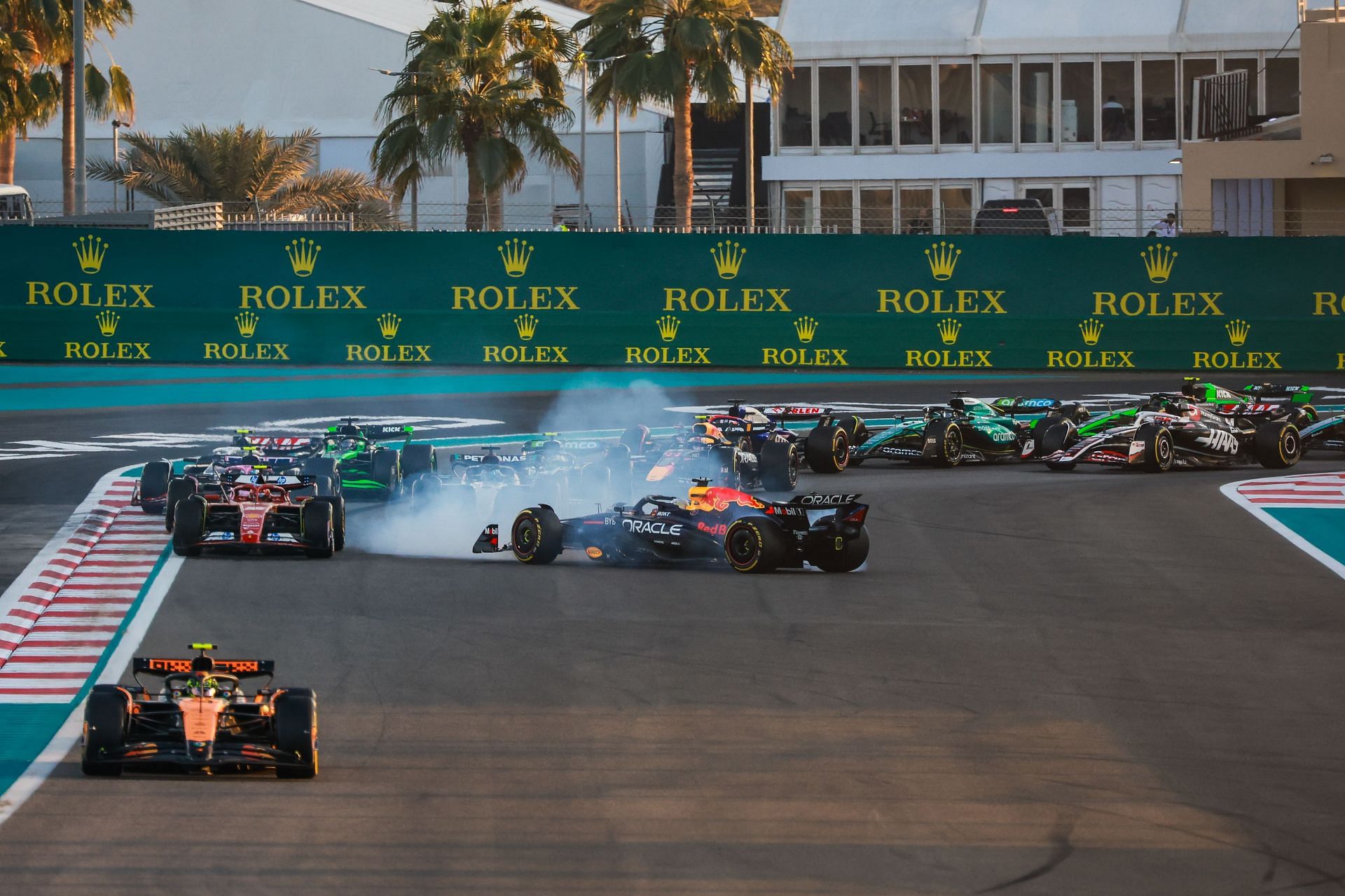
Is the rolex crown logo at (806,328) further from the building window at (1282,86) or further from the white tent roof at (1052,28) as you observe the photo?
the building window at (1282,86)

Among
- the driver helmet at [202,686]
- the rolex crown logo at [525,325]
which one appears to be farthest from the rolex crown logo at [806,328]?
the driver helmet at [202,686]

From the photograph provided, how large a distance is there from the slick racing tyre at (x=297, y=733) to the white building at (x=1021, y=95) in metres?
39.3

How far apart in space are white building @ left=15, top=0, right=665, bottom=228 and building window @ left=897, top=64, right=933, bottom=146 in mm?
16545

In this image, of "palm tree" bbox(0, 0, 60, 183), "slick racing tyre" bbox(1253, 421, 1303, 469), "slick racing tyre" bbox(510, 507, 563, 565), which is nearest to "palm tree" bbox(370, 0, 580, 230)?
"palm tree" bbox(0, 0, 60, 183)

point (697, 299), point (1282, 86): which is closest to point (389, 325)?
point (697, 299)

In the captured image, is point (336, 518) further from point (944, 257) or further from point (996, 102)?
point (996, 102)

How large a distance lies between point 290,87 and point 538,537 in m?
52.4

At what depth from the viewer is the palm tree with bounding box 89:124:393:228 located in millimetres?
53375

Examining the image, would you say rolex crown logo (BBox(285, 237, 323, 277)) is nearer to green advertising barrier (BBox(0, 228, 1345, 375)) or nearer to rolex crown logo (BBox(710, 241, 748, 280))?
green advertising barrier (BBox(0, 228, 1345, 375))

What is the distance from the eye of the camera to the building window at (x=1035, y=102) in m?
47.7

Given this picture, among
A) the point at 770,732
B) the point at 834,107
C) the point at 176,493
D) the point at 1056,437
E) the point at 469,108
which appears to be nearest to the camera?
the point at 770,732

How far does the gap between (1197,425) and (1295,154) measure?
1769 cm

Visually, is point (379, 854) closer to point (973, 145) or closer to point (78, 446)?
point (78, 446)

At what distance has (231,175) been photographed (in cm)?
5341
